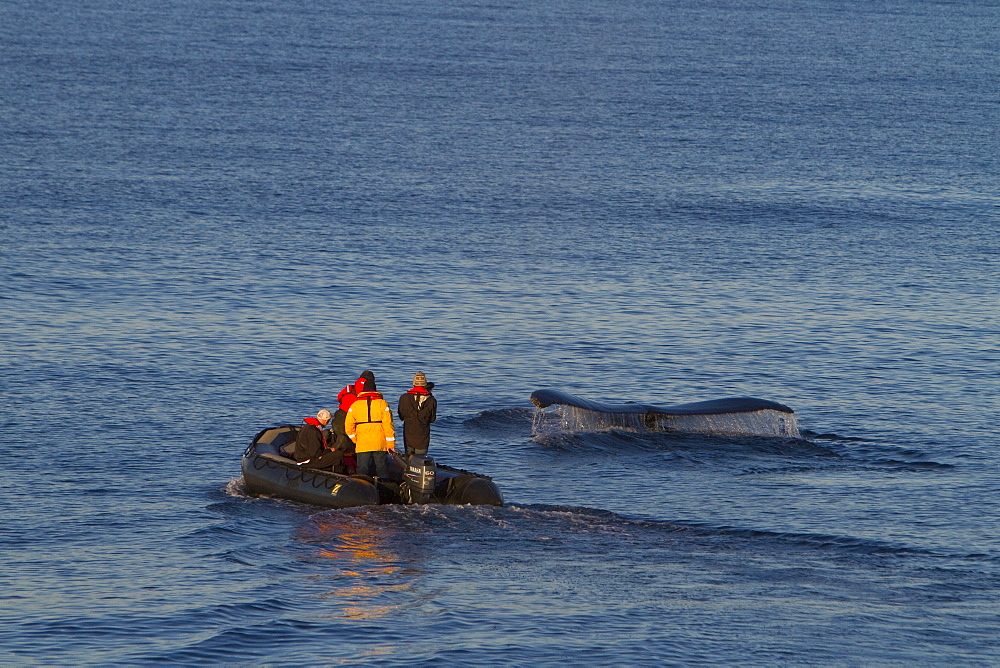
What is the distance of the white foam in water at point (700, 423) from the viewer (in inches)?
1427

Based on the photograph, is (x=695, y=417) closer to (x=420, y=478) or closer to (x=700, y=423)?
(x=700, y=423)

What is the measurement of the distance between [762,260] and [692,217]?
8.93m

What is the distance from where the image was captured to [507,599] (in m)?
25.5

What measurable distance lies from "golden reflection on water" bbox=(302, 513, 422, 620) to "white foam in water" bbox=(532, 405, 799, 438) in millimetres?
9357

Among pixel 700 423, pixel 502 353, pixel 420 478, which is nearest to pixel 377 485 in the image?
pixel 420 478

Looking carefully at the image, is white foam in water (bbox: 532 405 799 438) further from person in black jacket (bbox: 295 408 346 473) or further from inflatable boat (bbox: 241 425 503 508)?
person in black jacket (bbox: 295 408 346 473)


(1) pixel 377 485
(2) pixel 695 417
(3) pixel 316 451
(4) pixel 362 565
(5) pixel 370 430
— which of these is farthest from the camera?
(2) pixel 695 417

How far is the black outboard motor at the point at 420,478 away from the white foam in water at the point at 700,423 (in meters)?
8.24

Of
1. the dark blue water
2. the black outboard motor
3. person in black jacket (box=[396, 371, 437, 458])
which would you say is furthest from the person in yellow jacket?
the dark blue water

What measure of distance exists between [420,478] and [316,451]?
Result: 273 centimetres

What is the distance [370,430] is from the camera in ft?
98.8

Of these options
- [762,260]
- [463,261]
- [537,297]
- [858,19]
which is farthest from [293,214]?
[858,19]

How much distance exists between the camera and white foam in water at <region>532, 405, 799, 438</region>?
119 feet

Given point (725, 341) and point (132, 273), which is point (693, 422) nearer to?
point (725, 341)
